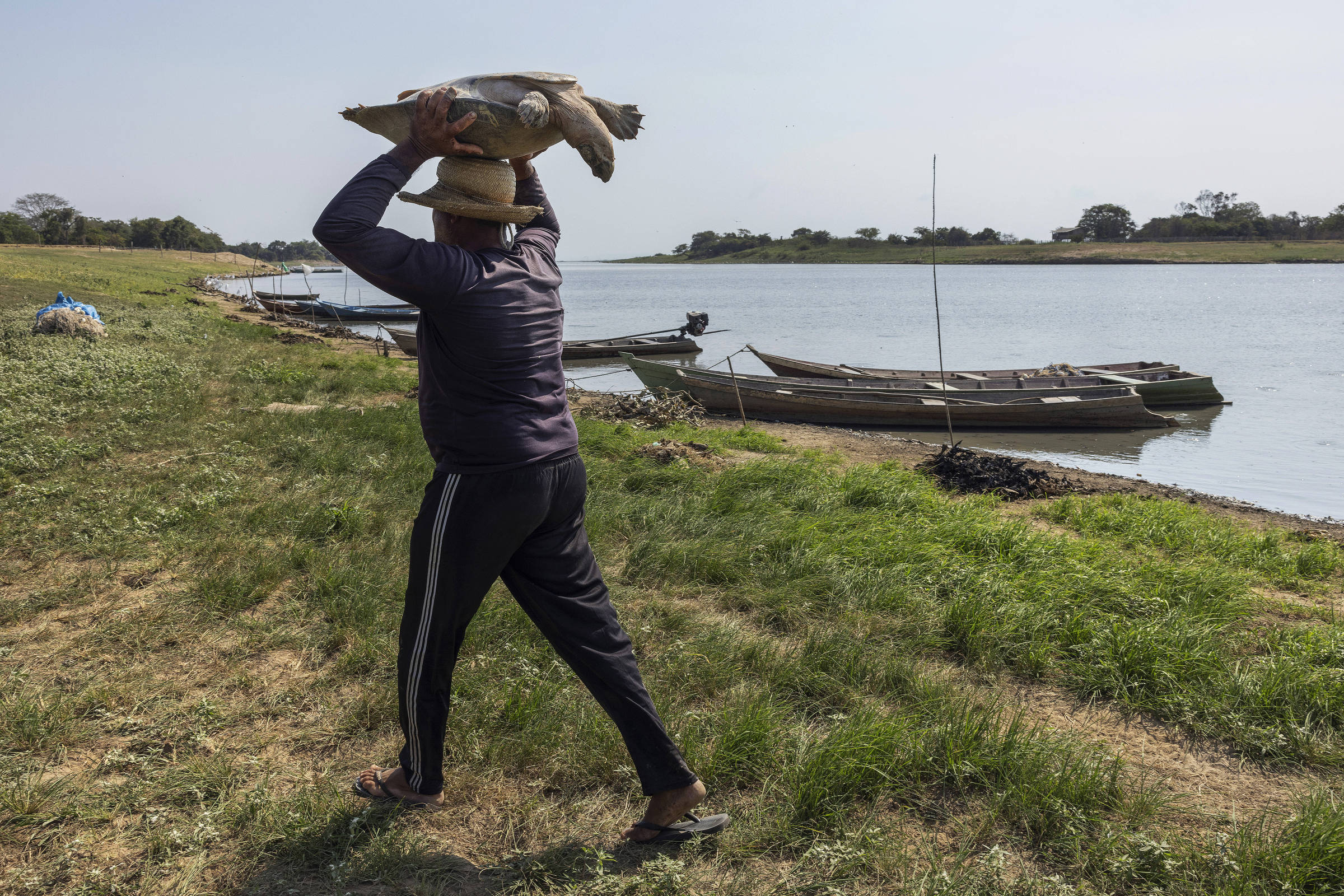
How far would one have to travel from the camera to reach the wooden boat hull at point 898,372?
57.9 feet

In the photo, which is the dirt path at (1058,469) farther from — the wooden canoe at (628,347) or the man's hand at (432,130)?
the wooden canoe at (628,347)

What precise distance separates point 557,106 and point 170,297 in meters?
36.7

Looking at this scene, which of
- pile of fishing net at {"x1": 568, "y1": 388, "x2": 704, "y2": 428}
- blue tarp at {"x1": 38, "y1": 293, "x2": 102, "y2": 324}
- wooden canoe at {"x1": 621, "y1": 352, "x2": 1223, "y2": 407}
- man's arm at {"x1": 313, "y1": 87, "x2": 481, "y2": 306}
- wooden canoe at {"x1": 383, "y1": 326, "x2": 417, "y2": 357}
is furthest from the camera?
wooden canoe at {"x1": 383, "y1": 326, "x2": 417, "y2": 357}

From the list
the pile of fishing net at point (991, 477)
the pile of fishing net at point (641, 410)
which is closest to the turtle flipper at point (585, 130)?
the pile of fishing net at point (991, 477)

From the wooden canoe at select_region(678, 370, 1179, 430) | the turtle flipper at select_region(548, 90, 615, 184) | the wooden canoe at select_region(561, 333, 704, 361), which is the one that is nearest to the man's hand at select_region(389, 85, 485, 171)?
the turtle flipper at select_region(548, 90, 615, 184)

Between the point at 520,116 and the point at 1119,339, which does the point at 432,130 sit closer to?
the point at 520,116

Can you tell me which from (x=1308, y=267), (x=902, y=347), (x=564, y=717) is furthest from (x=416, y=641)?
(x=1308, y=267)

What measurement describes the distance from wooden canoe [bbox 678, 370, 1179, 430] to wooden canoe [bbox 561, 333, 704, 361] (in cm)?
975

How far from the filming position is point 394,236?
6.97 ft

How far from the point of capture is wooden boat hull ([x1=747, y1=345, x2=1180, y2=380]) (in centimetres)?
1764

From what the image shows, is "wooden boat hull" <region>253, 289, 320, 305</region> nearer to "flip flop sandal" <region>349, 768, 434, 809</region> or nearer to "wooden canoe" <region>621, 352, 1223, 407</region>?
"wooden canoe" <region>621, 352, 1223, 407</region>

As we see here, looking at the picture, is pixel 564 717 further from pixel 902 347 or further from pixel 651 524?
pixel 902 347

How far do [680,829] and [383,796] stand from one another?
102cm

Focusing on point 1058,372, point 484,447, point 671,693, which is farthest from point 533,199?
point 1058,372
